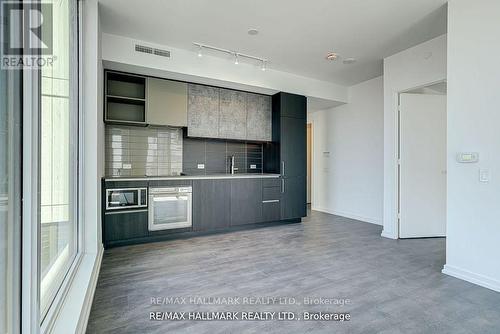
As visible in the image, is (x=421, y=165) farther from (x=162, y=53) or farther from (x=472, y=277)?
(x=162, y=53)

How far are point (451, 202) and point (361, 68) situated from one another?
2896mm

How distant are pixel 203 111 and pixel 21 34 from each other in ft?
11.2

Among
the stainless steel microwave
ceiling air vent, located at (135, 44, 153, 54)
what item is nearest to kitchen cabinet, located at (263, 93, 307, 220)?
ceiling air vent, located at (135, 44, 153, 54)

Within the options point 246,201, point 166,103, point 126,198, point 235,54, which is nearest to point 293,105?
point 235,54

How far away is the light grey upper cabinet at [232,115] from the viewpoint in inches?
180

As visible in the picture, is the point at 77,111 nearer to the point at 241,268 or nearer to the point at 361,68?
the point at 241,268

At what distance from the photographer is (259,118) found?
4953 millimetres

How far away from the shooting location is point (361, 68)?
182 inches

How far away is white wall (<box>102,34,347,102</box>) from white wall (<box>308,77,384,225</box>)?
2.72 ft

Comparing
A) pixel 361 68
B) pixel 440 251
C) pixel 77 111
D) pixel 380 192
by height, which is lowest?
pixel 440 251

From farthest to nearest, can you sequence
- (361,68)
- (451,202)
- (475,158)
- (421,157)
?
(361,68)
(421,157)
(451,202)
(475,158)

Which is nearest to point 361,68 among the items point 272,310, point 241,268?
point 241,268

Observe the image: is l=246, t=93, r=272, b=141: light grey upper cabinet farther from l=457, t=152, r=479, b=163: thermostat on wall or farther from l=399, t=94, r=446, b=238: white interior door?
l=457, t=152, r=479, b=163: thermostat on wall

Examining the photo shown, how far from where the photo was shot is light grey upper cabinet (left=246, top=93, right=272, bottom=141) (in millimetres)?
4852
